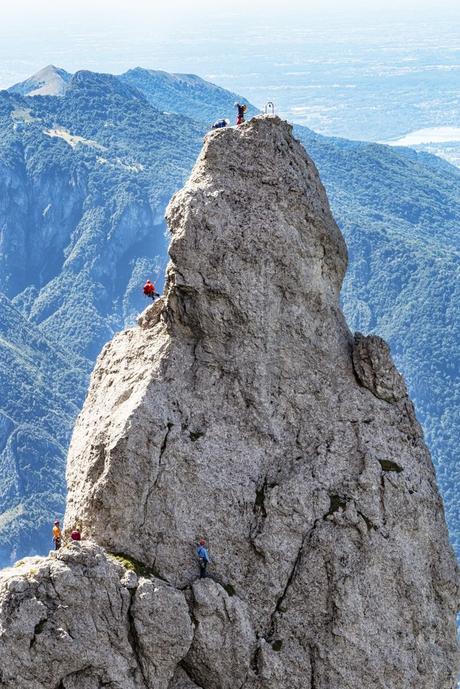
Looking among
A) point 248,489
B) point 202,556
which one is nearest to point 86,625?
point 202,556

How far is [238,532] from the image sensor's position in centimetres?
3878

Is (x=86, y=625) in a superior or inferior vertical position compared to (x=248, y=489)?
inferior

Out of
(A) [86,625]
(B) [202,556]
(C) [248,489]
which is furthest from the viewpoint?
(C) [248,489]

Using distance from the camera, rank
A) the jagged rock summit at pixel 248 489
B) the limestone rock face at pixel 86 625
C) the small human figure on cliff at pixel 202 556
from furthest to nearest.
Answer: the small human figure on cliff at pixel 202 556 < the jagged rock summit at pixel 248 489 < the limestone rock face at pixel 86 625

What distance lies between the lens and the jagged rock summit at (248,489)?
3644 centimetres

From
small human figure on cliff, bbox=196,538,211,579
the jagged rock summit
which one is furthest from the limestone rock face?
small human figure on cliff, bbox=196,538,211,579

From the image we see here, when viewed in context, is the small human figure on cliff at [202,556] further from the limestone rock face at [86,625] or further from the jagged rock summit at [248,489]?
the limestone rock face at [86,625]

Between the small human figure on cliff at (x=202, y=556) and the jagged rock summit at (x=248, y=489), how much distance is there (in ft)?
1.06

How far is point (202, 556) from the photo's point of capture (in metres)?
37.8

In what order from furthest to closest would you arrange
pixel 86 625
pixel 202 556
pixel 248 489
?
1. pixel 248 489
2. pixel 202 556
3. pixel 86 625

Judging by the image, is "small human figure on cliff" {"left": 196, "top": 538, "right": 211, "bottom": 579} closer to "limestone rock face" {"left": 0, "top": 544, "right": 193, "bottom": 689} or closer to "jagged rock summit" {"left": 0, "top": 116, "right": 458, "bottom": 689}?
"jagged rock summit" {"left": 0, "top": 116, "right": 458, "bottom": 689}

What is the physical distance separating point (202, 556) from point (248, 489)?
2660 mm

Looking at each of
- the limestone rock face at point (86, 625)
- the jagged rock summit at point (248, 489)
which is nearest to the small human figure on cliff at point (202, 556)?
the jagged rock summit at point (248, 489)

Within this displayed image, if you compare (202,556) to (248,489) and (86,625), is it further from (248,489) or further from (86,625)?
(86,625)
